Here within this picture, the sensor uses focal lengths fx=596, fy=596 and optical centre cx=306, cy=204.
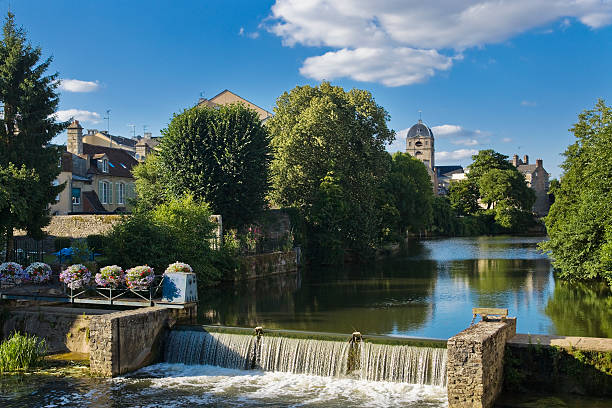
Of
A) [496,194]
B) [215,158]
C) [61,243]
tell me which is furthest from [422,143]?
[61,243]

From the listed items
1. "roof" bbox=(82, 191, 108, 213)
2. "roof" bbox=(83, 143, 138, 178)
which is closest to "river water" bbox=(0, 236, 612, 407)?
"roof" bbox=(82, 191, 108, 213)

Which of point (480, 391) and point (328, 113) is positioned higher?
point (328, 113)

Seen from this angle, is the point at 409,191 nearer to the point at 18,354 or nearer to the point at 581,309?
the point at 581,309

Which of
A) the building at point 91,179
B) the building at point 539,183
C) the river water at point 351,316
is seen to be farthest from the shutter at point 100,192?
the building at point 539,183

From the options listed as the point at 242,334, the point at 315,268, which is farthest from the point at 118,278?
the point at 315,268

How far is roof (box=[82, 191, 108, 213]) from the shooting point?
4394 centimetres

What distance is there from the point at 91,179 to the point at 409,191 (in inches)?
1246

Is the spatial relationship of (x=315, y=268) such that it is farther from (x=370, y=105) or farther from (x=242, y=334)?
(x=242, y=334)

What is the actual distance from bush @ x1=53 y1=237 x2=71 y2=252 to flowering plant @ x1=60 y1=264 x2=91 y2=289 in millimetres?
13386

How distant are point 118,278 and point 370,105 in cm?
3146

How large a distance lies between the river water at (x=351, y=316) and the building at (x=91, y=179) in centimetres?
1742

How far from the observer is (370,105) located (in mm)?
45094

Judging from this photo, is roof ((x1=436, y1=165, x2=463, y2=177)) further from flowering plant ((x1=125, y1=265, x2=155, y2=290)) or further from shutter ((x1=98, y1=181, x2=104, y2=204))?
flowering plant ((x1=125, y1=265, x2=155, y2=290))

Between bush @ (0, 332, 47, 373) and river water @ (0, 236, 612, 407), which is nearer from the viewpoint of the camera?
river water @ (0, 236, 612, 407)
